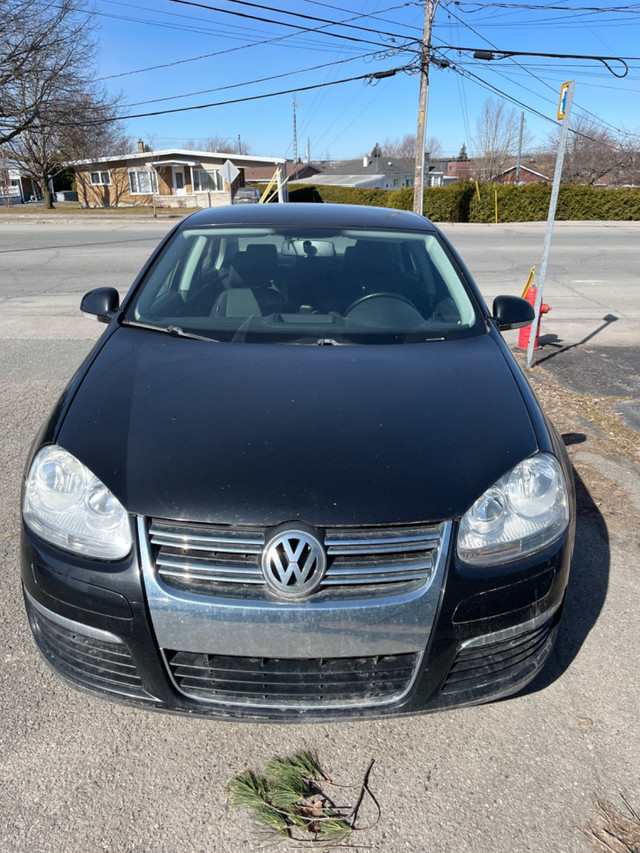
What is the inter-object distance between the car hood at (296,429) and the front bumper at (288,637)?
173mm

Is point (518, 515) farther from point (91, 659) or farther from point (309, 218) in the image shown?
point (309, 218)

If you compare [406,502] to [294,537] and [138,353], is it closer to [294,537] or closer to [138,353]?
[294,537]

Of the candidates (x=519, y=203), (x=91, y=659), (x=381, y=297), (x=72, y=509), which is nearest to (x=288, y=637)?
(x=91, y=659)

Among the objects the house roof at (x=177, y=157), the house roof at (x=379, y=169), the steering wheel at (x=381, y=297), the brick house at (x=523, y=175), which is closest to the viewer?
the steering wheel at (x=381, y=297)

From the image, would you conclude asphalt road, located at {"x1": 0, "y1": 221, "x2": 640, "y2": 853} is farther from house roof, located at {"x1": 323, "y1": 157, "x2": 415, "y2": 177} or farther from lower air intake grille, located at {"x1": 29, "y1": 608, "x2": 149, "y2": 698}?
house roof, located at {"x1": 323, "y1": 157, "x2": 415, "y2": 177}

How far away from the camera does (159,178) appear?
4619 cm

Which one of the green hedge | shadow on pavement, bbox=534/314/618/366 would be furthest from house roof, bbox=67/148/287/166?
shadow on pavement, bbox=534/314/618/366

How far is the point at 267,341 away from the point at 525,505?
1.26 meters

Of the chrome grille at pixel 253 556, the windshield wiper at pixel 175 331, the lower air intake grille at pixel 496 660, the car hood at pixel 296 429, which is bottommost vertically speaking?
the lower air intake grille at pixel 496 660

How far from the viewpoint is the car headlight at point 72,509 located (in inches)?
72.7

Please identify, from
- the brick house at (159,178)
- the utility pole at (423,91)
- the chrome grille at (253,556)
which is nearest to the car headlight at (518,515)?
the chrome grille at (253,556)

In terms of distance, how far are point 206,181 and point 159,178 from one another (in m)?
3.33

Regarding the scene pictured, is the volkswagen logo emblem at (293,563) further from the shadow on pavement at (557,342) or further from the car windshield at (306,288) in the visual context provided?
the shadow on pavement at (557,342)

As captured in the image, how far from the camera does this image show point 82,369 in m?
2.57
